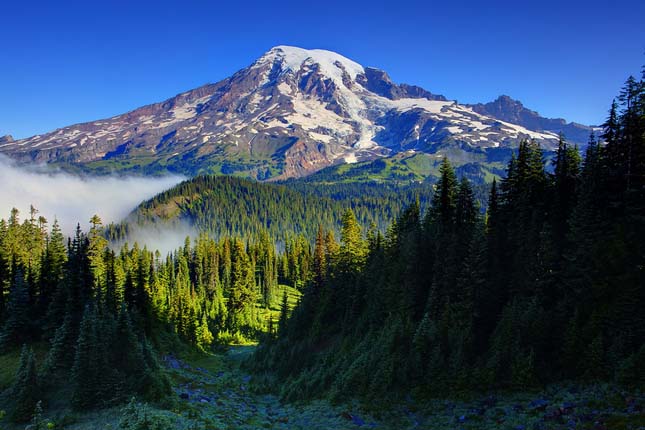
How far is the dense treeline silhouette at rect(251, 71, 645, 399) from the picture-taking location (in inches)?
1126

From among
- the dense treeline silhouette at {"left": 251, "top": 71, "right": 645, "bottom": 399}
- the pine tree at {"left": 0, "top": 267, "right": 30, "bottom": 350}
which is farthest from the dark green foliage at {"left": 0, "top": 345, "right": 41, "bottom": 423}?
the dense treeline silhouette at {"left": 251, "top": 71, "right": 645, "bottom": 399}

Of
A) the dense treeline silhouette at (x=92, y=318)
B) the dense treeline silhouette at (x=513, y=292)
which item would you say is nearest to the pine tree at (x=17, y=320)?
the dense treeline silhouette at (x=92, y=318)

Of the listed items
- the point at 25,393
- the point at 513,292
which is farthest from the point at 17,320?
the point at 513,292

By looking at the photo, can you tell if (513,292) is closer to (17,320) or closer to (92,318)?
(92,318)

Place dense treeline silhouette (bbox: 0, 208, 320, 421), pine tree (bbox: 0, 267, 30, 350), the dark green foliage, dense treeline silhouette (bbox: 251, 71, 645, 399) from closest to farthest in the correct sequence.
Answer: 1. dense treeline silhouette (bbox: 251, 71, 645, 399)
2. the dark green foliage
3. dense treeline silhouette (bbox: 0, 208, 320, 421)
4. pine tree (bbox: 0, 267, 30, 350)

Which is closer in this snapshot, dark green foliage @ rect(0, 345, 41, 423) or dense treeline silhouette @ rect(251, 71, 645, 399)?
dense treeline silhouette @ rect(251, 71, 645, 399)

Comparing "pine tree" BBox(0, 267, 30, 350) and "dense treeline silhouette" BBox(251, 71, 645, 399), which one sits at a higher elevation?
"dense treeline silhouette" BBox(251, 71, 645, 399)

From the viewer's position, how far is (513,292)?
3675cm

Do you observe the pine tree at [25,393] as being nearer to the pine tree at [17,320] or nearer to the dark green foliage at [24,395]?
the dark green foliage at [24,395]

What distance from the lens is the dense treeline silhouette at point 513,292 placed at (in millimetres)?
28609

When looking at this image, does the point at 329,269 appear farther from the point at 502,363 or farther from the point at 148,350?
the point at 502,363

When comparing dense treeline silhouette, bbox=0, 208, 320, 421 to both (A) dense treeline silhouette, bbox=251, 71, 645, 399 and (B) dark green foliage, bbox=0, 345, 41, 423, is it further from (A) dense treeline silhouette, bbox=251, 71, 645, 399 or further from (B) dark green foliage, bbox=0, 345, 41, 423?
(A) dense treeline silhouette, bbox=251, 71, 645, 399

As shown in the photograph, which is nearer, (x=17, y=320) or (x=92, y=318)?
(x=92, y=318)

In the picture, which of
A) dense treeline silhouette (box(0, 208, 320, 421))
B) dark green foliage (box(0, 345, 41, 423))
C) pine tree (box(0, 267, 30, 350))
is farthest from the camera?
pine tree (box(0, 267, 30, 350))
